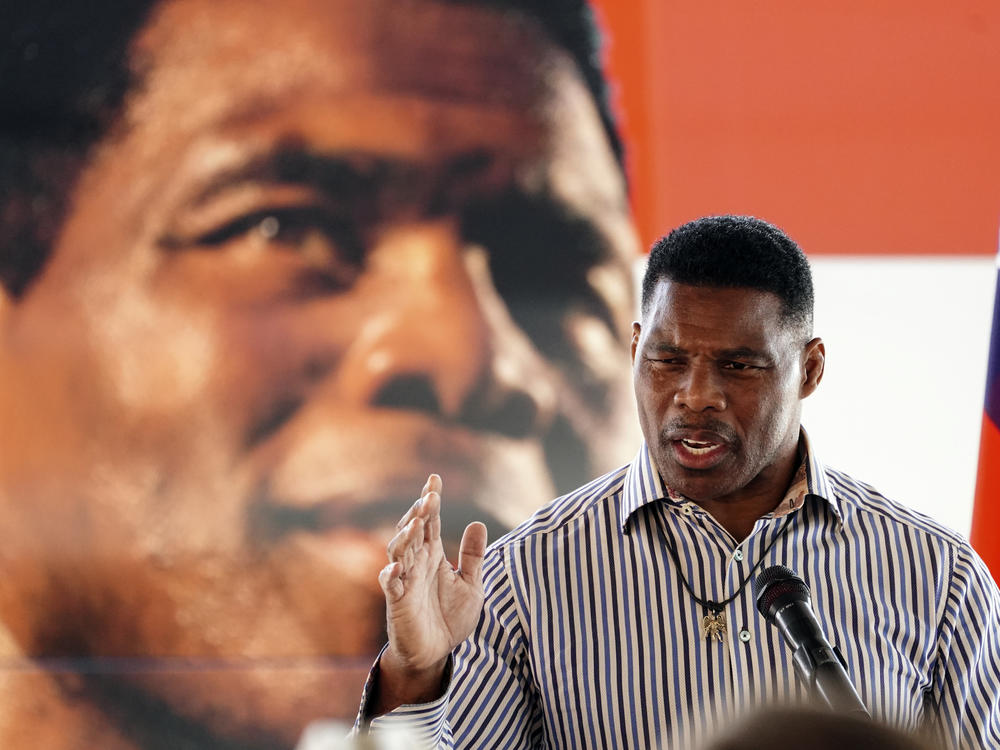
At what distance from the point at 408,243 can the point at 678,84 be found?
84 centimetres

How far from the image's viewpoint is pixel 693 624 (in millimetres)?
1740

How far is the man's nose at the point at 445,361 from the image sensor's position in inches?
111

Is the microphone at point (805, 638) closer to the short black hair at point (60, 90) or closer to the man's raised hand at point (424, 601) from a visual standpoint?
the man's raised hand at point (424, 601)

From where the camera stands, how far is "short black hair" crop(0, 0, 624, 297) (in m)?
2.84

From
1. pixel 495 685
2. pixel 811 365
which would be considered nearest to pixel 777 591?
pixel 495 685

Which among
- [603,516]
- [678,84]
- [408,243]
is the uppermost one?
[678,84]

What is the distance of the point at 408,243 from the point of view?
9.34 feet

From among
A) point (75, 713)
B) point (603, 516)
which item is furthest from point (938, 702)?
point (75, 713)

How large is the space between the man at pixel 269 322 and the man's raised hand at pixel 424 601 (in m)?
1.22

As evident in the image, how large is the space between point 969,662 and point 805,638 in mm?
716

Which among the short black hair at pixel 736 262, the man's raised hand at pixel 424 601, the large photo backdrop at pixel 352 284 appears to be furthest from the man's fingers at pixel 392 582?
the large photo backdrop at pixel 352 284

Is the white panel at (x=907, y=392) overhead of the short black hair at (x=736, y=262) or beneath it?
beneath

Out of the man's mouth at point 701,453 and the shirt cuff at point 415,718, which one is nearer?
the shirt cuff at point 415,718

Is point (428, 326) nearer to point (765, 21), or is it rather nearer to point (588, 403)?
point (588, 403)
